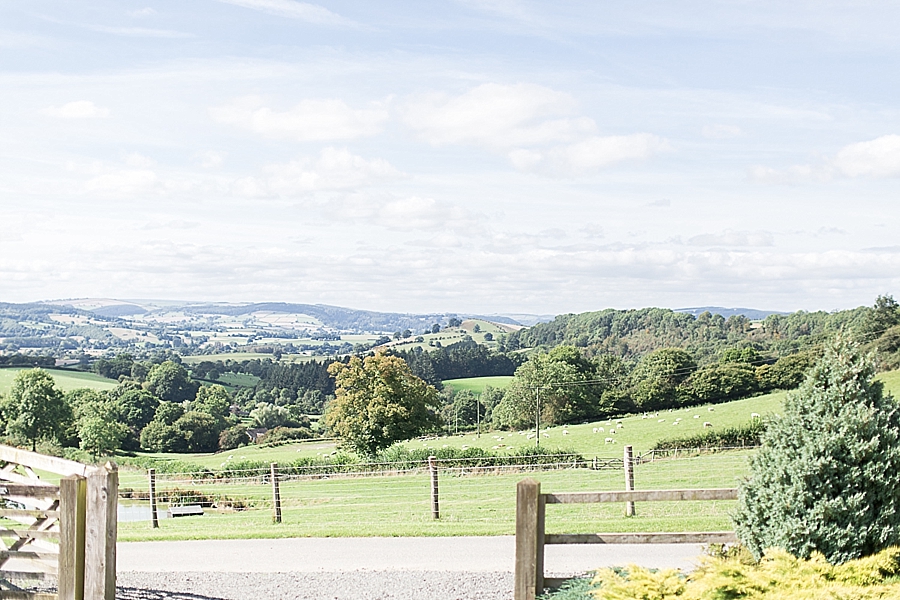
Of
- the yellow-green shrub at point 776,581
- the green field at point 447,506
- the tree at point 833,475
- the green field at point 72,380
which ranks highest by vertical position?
the tree at point 833,475

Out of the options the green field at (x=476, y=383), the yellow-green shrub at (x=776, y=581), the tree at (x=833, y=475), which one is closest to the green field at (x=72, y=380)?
the green field at (x=476, y=383)

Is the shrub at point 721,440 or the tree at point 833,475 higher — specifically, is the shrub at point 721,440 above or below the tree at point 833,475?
below

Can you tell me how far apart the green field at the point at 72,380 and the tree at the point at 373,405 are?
74.9m

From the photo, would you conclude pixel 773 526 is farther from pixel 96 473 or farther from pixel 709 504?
pixel 709 504

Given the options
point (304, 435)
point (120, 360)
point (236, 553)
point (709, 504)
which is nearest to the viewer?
point (236, 553)

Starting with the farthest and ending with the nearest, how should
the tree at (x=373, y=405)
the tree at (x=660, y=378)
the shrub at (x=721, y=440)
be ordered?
the tree at (x=660, y=378)
the tree at (x=373, y=405)
the shrub at (x=721, y=440)

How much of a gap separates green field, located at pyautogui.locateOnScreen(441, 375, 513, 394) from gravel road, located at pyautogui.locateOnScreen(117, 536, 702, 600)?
3763 inches

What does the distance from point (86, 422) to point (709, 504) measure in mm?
60766

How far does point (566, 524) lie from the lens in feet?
48.4

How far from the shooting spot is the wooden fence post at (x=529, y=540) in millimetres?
6734

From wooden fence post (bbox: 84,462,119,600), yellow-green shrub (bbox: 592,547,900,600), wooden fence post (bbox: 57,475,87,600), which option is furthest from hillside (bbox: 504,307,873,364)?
wooden fence post (bbox: 57,475,87,600)

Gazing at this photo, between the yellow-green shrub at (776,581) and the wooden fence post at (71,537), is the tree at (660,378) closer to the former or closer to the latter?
the yellow-green shrub at (776,581)

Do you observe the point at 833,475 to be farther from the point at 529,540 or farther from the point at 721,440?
the point at 721,440

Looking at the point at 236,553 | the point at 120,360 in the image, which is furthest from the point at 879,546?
the point at 120,360
